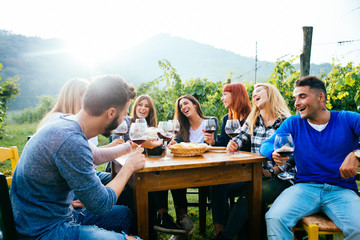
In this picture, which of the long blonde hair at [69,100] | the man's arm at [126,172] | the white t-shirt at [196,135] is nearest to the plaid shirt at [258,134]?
the white t-shirt at [196,135]

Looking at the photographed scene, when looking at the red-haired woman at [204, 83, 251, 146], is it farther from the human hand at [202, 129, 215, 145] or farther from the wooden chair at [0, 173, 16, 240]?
the wooden chair at [0, 173, 16, 240]

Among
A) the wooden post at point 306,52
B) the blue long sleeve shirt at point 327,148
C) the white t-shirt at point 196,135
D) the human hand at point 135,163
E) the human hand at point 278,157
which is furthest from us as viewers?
the wooden post at point 306,52

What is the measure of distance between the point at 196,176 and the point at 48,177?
1.03 meters

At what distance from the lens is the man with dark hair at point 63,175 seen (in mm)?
1274

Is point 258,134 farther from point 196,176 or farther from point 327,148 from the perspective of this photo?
point 196,176

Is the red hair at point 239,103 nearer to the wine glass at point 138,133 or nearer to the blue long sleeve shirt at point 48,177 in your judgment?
the wine glass at point 138,133

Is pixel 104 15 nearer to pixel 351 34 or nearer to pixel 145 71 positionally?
pixel 351 34

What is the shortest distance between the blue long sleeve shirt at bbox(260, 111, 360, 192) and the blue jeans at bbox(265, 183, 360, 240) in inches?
3.5

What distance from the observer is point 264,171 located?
7.78 ft

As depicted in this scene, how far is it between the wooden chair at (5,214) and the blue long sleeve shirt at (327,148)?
1.76 m

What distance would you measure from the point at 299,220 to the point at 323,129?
2.60 ft

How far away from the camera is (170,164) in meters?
1.82

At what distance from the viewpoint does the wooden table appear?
1810 mm

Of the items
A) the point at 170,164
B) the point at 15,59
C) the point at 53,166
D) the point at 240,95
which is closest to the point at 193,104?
the point at 240,95
